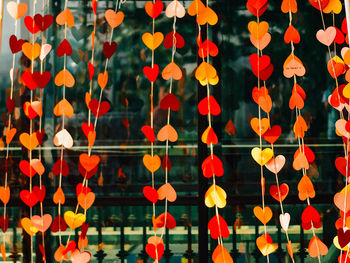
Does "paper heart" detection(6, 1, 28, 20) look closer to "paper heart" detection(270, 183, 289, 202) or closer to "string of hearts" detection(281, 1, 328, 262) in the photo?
"string of hearts" detection(281, 1, 328, 262)

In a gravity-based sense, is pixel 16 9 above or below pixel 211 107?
above

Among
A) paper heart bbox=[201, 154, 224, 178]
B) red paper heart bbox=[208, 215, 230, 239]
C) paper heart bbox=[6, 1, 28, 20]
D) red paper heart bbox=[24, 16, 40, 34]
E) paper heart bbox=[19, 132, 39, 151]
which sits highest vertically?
paper heart bbox=[6, 1, 28, 20]

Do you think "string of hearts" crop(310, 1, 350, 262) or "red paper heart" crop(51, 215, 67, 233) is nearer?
"string of hearts" crop(310, 1, 350, 262)

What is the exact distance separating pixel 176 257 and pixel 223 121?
2.68 ft

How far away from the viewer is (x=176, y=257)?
245 cm

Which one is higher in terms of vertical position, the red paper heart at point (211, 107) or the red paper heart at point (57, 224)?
the red paper heart at point (211, 107)

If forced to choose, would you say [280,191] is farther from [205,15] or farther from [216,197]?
[205,15]

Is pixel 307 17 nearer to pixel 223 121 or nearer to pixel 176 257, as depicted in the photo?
pixel 223 121

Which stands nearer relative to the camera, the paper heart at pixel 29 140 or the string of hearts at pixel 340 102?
the string of hearts at pixel 340 102

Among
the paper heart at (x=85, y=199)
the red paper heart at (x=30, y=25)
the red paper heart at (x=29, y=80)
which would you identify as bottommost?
the paper heart at (x=85, y=199)

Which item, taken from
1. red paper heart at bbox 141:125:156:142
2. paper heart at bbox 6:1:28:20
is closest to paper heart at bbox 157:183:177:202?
red paper heart at bbox 141:125:156:142

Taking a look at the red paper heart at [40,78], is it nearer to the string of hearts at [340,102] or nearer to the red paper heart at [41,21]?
the red paper heart at [41,21]

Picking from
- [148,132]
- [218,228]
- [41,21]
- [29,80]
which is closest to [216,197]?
[218,228]

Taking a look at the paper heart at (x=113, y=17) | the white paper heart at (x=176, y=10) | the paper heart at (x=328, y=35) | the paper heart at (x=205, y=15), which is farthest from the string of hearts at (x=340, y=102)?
the paper heart at (x=113, y=17)
